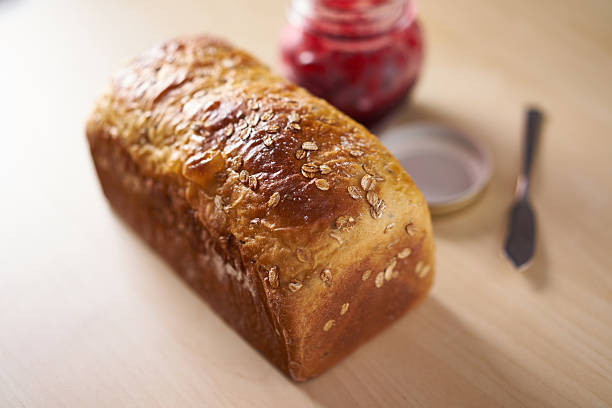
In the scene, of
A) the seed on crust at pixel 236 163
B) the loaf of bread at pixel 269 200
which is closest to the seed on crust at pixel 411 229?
the loaf of bread at pixel 269 200

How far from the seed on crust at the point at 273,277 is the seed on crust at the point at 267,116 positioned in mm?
282

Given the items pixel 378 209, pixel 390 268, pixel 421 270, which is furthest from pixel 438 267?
pixel 378 209

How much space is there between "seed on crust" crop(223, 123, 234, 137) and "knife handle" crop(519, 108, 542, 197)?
2.50 feet

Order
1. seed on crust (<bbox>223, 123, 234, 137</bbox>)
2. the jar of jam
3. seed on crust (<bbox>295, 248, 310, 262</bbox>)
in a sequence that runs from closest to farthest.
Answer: seed on crust (<bbox>295, 248, 310, 262</bbox>), seed on crust (<bbox>223, 123, 234, 137</bbox>), the jar of jam

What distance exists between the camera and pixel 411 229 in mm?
Result: 1116

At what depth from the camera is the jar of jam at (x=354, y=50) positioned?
150 centimetres

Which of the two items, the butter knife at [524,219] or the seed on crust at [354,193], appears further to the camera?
the butter knife at [524,219]

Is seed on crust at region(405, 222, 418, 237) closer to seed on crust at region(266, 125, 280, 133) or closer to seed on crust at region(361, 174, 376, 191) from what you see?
seed on crust at region(361, 174, 376, 191)

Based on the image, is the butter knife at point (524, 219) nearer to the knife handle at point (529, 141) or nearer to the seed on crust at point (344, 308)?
the knife handle at point (529, 141)

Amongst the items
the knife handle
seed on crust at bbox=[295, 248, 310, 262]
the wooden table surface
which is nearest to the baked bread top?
seed on crust at bbox=[295, 248, 310, 262]

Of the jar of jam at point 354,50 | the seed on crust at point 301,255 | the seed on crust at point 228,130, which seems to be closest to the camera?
the seed on crust at point 301,255

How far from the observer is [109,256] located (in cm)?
144

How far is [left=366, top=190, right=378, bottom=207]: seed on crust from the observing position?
1.07m

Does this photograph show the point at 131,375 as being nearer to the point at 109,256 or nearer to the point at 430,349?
the point at 109,256
